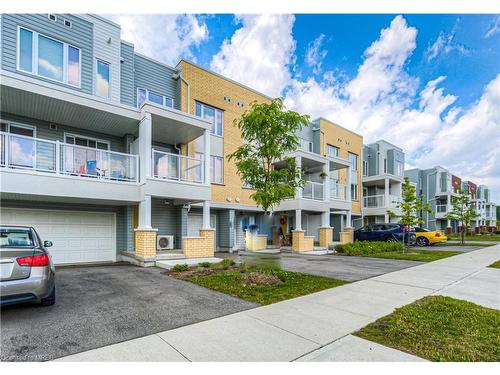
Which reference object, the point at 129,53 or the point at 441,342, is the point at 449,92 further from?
the point at 129,53

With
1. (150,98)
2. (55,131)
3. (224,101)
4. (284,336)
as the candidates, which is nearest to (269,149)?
(284,336)

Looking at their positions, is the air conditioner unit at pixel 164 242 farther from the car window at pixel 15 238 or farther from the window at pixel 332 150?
the window at pixel 332 150

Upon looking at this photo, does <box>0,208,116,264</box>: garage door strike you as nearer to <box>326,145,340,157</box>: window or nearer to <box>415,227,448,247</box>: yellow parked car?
<box>326,145,340,157</box>: window

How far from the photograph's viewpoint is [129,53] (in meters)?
13.7

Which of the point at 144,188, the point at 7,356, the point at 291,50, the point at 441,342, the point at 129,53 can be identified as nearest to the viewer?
the point at 7,356

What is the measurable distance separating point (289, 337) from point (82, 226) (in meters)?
10.7

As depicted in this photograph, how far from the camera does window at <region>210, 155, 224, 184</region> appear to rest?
54.4ft

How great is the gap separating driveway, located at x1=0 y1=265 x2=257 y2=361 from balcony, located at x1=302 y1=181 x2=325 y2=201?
12.1m

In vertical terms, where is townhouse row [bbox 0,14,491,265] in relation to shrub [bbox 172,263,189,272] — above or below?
above

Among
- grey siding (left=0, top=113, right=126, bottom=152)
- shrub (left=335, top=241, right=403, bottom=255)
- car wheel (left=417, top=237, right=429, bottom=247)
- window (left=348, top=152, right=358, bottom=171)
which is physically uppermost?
window (left=348, top=152, right=358, bottom=171)

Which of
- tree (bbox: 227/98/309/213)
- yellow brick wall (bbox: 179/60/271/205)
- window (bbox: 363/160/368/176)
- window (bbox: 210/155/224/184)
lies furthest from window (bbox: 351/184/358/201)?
tree (bbox: 227/98/309/213)

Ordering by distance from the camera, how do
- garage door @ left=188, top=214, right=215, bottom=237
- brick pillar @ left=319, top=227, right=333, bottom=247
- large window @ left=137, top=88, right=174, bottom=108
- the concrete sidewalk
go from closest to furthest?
the concrete sidewalk → large window @ left=137, top=88, right=174, bottom=108 → garage door @ left=188, top=214, right=215, bottom=237 → brick pillar @ left=319, top=227, right=333, bottom=247

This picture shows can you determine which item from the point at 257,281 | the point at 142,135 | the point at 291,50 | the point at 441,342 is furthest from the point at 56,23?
the point at 441,342

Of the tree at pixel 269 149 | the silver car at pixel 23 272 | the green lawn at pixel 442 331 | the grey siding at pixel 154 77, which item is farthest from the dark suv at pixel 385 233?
the silver car at pixel 23 272
